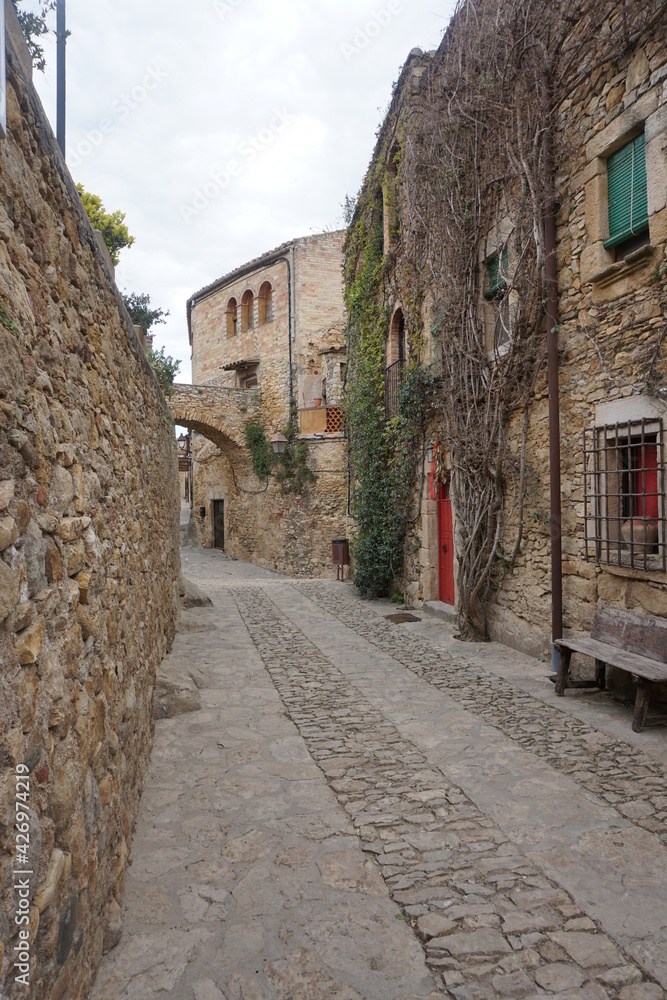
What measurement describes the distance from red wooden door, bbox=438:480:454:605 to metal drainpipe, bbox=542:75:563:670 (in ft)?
9.03

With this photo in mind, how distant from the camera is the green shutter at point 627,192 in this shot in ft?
16.7

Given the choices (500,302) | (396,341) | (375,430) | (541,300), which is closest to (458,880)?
(541,300)

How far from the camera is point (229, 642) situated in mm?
7156

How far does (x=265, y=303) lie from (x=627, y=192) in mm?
16576

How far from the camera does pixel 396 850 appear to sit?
2828mm

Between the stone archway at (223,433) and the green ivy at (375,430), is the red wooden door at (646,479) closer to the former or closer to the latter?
the green ivy at (375,430)

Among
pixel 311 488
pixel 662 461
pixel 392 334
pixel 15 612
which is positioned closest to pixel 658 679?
pixel 662 461

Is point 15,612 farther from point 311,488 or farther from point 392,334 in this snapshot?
point 311,488

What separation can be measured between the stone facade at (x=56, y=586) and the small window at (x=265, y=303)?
18241mm

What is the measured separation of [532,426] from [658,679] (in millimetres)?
3204

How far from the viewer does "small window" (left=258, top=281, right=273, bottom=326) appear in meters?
20.4

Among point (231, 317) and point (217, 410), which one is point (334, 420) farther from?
point (231, 317)

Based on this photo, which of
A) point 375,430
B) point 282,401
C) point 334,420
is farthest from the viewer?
point 282,401

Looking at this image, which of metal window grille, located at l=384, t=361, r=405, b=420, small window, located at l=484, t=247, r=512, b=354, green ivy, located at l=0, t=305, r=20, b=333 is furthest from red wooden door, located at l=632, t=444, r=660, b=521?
metal window grille, located at l=384, t=361, r=405, b=420
